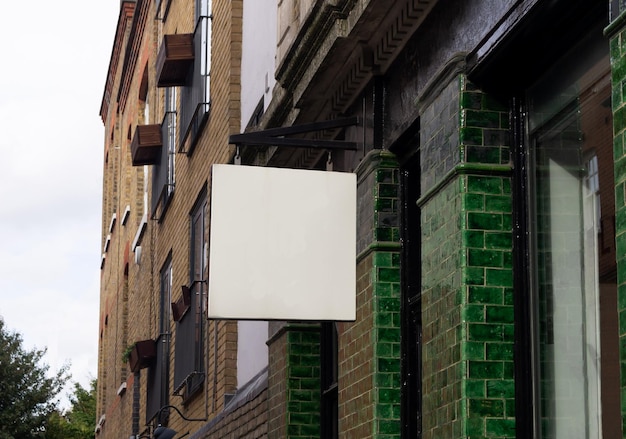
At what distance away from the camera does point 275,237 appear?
838 cm

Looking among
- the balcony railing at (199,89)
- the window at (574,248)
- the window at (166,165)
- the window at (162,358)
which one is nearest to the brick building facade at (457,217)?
the window at (574,248)

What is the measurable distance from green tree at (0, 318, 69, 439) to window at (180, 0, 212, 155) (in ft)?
81.9

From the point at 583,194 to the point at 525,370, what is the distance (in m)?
0.95

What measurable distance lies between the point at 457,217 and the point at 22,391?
120 feet

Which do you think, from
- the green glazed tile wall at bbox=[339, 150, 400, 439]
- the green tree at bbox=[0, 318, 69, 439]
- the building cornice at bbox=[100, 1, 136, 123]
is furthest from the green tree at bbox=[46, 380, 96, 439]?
the green glazed tile wall at bbox=[339, 150, 400, 439]

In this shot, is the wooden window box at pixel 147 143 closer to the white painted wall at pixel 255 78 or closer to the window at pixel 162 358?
the window at pixel 162 358

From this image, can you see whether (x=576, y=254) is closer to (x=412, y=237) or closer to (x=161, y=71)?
(x=412, y=237)

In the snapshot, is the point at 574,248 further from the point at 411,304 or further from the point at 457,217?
the point at 411,304

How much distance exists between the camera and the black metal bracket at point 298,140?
966cm

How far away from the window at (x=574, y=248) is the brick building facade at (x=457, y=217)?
0.01 m

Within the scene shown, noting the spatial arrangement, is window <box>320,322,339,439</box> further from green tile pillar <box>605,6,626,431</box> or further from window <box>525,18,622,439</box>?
green tile pillar <box>605,6,626,431</box>

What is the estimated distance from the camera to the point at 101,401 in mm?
33156

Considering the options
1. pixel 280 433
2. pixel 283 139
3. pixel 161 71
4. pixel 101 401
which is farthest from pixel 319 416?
pixel 101 401

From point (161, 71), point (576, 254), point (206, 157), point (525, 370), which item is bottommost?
point (525, 370)
